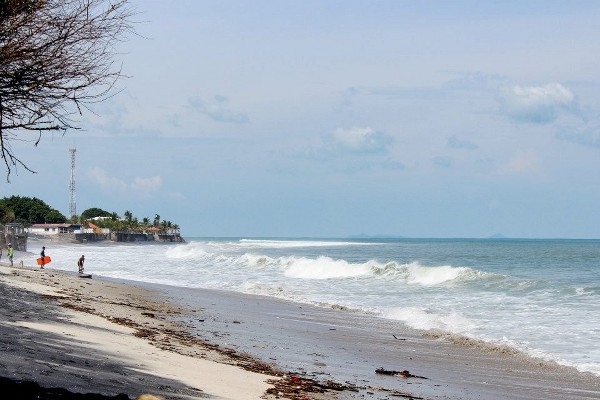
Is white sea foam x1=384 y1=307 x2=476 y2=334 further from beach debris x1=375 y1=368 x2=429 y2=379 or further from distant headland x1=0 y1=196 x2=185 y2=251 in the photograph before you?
distant headland x1=0 y1=196 x2=185 y2=251

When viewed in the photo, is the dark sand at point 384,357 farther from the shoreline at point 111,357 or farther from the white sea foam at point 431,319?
the shoreline at point 111,357

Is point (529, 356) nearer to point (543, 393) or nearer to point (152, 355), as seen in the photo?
point (543, 393)

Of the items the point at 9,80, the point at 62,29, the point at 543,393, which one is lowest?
the point at 543,393

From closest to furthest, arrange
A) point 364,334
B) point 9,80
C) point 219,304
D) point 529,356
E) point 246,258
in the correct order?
point 9,80
point 529,356
point 364,334
point 219,304
point 246,258

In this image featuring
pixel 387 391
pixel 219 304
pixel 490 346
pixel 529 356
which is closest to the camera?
pixel 387 391

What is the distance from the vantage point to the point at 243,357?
13977 millimetres

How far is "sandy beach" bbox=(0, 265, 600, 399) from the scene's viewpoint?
31.7ft

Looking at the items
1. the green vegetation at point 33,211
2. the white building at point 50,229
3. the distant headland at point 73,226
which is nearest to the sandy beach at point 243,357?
the distant headland at point 73,226

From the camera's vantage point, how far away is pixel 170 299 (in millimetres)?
27281

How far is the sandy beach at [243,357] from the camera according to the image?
967 cm

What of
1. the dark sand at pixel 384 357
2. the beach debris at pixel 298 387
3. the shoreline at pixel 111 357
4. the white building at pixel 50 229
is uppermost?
the white building at pixel 50 229

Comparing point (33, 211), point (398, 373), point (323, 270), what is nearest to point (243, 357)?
point (398, 373)

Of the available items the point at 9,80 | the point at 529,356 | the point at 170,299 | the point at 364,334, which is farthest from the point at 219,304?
the point at 9,80

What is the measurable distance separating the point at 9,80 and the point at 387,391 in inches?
270
